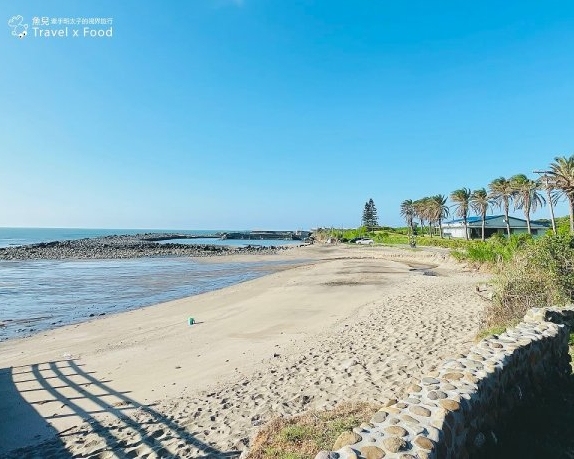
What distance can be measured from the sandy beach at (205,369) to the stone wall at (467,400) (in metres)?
2.16

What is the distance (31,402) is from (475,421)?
8.40 m

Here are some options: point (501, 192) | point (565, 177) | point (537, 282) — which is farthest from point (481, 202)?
point (537, 282)

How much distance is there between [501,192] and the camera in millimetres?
57656

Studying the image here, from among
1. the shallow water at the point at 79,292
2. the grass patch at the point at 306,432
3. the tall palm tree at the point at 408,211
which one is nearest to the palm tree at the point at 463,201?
the tall palm tree at the point at 408,211

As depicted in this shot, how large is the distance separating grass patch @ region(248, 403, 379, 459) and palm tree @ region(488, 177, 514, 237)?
5828 centimetres

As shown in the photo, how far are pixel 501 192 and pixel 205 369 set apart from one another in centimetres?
6130

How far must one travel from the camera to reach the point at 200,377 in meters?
8.45

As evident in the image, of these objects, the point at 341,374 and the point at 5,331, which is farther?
the point at 5,331

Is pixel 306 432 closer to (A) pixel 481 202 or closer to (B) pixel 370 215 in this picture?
(A) pixel 481 202

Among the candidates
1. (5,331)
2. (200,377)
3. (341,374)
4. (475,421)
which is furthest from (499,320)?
(5,331)

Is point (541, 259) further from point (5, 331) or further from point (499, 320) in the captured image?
point (5, 331)

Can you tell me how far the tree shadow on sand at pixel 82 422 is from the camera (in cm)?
547

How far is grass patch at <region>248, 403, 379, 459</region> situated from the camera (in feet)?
15.1

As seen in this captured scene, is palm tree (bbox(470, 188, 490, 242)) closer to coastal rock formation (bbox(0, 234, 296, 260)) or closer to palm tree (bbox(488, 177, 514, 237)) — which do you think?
palm tree (bbox(488, 177, 514, 237))
